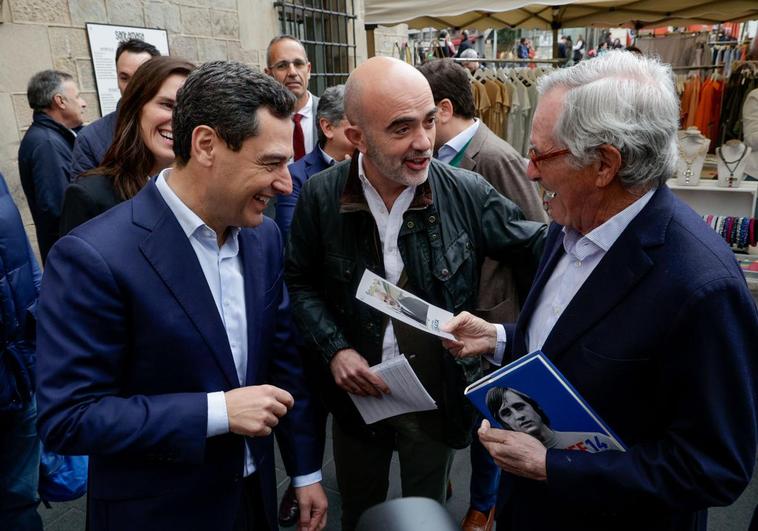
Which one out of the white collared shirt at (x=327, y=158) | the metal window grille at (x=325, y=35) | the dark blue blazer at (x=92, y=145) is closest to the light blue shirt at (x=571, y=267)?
the white collared shirt at (x=327, y=158)

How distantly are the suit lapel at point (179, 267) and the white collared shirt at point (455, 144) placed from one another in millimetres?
1804

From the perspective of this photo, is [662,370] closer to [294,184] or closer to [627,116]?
[627,116]

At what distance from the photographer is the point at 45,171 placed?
3695mm

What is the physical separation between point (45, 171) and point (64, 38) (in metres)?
1.32

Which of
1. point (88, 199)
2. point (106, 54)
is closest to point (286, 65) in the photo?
point (106, 54)

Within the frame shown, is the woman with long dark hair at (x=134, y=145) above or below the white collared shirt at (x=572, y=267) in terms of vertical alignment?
above

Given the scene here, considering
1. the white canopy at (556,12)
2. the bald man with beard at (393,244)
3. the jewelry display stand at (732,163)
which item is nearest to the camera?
the bald man with beard at (393,244)

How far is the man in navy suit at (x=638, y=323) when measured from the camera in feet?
3.73

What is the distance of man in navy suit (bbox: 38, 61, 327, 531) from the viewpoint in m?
1.24

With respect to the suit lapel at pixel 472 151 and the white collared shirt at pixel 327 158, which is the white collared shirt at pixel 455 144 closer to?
the suit lapel at pixel 472 151

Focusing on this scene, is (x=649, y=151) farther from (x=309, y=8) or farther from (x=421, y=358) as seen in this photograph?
(x=309, y=8)

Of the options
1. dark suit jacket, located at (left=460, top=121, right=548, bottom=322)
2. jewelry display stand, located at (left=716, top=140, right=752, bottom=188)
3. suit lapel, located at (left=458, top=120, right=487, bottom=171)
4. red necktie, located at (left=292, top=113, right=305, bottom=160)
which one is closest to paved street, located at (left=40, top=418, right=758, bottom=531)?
dark suit jacket, located at (left=460, top=121, right=548, bottom=322)

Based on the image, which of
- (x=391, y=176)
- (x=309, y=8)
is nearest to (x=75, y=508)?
(x=391, y=176)

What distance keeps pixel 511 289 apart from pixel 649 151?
1059 mm
